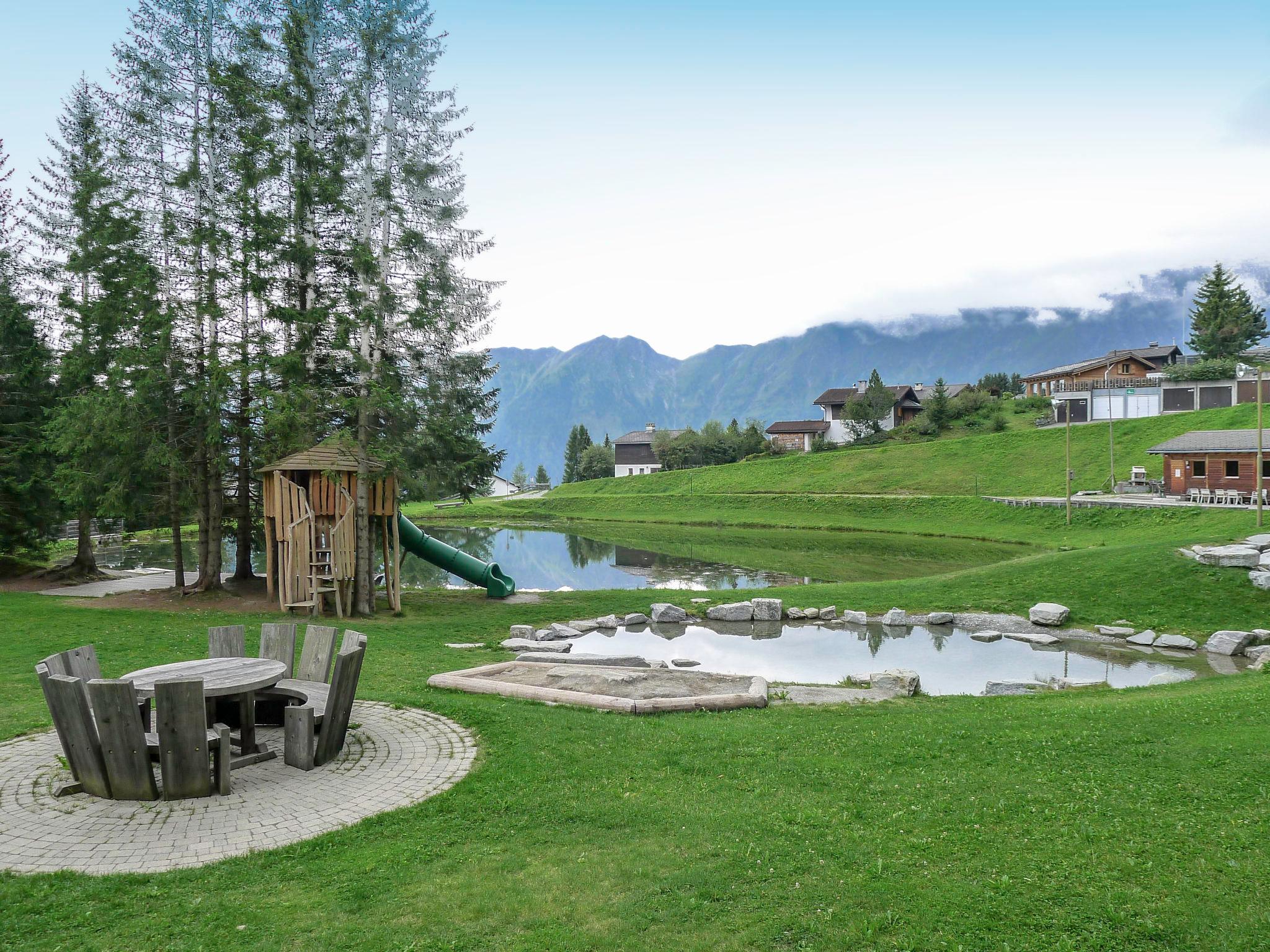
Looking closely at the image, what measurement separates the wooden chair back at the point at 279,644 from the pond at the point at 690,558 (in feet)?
71.3

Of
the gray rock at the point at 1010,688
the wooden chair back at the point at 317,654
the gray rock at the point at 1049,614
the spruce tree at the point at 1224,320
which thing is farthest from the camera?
the spruce tree at the point at 1224,320

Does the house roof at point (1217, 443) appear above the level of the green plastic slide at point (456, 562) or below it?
above

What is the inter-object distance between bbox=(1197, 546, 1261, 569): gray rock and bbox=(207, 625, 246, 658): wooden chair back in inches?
1005

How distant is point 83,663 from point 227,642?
5.78 ft

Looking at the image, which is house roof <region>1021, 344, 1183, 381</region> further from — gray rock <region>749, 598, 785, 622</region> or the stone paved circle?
the stone paved circle

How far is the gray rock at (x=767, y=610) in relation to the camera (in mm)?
22641

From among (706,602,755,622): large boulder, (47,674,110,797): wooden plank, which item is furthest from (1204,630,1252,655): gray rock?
(47,674,110,797): wooden plank

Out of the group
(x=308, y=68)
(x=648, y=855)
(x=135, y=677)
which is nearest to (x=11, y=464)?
(x=308, y=68)

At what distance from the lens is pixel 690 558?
43031mm

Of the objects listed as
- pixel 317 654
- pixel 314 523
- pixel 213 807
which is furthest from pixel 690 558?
pixel 213 807

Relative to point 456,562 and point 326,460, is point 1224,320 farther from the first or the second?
point 326,460

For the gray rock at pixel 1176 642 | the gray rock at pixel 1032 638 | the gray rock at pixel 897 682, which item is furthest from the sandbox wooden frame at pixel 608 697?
the gray rock at pixel 1176 642

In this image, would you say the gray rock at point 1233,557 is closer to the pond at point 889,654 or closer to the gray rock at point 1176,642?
the gray rock at point 1176,642

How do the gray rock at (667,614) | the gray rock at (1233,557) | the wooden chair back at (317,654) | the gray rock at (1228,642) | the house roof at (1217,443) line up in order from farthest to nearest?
1. the house roof at (1217,443)
2. the gray rock at (667,614)
3. the gray rock at (1233,557)
4. the gray rock at (1228,642)
5. the wooden chair back at (317,654)
